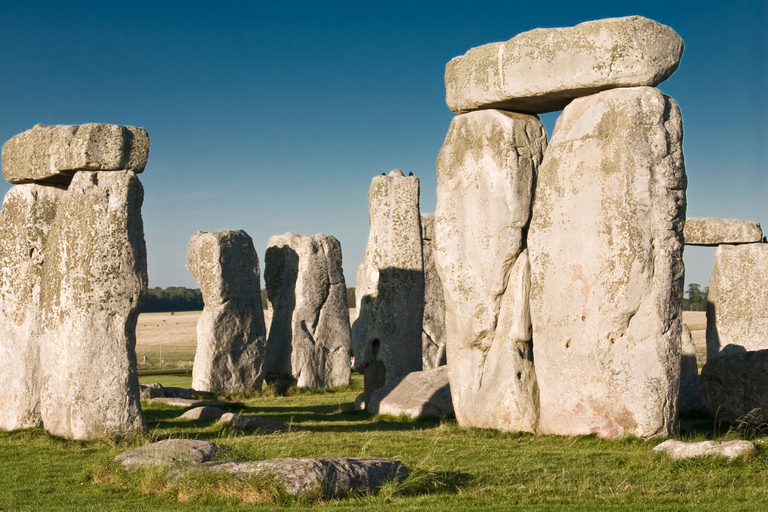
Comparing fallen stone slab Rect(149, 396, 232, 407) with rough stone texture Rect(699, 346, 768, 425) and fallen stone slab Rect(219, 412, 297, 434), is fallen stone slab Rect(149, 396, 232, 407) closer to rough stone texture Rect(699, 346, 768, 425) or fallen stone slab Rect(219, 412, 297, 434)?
fallen stone slab Rect(219, 412, 297, 434)

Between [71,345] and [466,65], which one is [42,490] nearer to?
[71,345]

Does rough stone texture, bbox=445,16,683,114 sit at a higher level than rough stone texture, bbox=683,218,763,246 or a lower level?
higher

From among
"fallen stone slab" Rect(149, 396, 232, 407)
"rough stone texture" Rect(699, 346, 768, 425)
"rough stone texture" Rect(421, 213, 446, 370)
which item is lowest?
"fallen stone slab" Rect(149, 396, 232, 407)

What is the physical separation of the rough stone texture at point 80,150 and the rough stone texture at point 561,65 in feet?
13.5

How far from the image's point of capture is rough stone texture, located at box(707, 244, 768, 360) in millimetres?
17828

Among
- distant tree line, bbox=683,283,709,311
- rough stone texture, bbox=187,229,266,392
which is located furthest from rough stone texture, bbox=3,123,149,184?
distant tree line, bbox=683,283,709,311

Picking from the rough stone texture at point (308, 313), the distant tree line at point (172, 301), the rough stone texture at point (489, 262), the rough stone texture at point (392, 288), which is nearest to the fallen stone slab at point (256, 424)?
the rough stone texture at point (489, 262)

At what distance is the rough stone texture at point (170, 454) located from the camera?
770cm

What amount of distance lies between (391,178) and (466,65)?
4824 millimetres

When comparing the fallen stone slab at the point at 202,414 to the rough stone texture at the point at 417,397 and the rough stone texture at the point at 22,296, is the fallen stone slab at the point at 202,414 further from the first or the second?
the rough stone texture at the point at 22,296

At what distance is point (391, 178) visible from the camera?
53.4 ft

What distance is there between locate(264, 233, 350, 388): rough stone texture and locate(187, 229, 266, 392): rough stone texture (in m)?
1.45

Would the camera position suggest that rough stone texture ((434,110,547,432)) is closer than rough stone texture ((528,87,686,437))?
No

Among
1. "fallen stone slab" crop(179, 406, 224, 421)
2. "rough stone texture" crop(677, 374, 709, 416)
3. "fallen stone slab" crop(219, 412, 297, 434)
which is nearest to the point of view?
"fallen stone slab" crop(219, 412, 297, 434)
